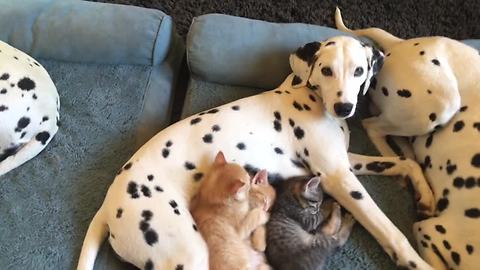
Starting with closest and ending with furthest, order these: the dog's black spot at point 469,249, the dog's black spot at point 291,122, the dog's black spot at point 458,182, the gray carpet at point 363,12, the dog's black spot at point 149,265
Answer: the dog's black spot at point 149,265
the dog's black spot at point 469,249
the dog's black spot at point 458,182
the dog's black spot at point 291,122
the gray carpet at point 363,12

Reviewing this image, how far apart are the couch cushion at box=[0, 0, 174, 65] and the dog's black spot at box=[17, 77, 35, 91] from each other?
311 mm

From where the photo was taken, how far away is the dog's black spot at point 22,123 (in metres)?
1.93

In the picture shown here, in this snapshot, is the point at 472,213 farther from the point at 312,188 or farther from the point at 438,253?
the point at 312,188

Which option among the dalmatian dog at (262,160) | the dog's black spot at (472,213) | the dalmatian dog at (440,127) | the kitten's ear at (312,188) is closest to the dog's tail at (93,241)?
the dalmatian dog at (262,160)

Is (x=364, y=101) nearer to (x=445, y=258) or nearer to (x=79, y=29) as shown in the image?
(x=445, y=258)

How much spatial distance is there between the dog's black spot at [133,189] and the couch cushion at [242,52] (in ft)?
2.06

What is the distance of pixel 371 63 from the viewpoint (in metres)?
1.96

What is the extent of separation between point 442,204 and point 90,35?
1340mm

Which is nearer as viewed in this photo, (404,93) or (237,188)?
(237,188)

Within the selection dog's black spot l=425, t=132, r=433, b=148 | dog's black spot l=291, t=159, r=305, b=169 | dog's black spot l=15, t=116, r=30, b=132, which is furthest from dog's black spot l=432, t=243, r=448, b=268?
dog's black spot l=15, t=116, r=30, b=132

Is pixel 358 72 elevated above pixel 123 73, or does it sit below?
above

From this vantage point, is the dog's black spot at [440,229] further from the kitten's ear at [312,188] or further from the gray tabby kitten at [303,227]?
the kitten's ear at [312,188]

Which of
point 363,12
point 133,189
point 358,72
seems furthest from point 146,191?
point 363,12

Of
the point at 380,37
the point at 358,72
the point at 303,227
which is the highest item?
the point at 358,72
